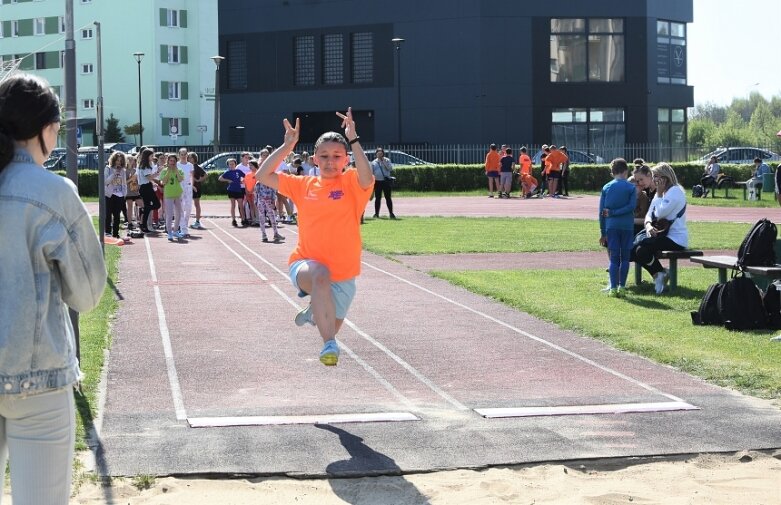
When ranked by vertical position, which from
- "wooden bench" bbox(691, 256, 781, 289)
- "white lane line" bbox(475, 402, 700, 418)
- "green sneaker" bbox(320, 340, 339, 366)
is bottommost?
"white lane line" bbox(475, 402, 700, 418)

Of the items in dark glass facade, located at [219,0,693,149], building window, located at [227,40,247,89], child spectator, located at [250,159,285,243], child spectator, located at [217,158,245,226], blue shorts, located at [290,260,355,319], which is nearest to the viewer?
blue shorts, located at [290,260,355,319]

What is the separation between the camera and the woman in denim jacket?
4008 mm

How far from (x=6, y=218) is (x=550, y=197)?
41.0 m

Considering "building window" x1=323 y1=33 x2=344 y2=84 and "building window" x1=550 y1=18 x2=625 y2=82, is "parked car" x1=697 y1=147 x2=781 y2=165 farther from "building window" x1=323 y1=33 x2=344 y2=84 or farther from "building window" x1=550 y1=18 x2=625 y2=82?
"building window" x1=323 y1=33 x2=344 y2=84

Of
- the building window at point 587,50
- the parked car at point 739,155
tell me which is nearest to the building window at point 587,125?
the building window at point 587,50

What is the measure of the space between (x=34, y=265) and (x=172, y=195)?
2213 cm

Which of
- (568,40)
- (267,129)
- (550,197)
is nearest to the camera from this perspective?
(550,197)

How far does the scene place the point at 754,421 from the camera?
8.14m

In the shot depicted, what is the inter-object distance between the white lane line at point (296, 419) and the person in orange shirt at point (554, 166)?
36.2 meters

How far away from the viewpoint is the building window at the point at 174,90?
8956cm

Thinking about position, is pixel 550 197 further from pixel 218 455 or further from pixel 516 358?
pixel 218 455

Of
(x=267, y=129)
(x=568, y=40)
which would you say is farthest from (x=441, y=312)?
(x=267, y=129)

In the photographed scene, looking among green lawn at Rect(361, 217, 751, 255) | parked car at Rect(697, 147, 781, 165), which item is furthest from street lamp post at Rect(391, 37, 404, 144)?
green lawn at Rect(361, 217, 751, 255)

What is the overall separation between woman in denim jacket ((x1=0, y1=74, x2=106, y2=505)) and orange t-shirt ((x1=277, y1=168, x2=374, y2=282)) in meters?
4.31
